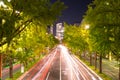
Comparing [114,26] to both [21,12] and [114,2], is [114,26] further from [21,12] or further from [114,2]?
[21,12]

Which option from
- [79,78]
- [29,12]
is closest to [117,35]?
[29,12]

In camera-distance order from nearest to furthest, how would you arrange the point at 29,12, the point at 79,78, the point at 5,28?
1. the point at 5,28
2. the point at 29,12
3. the point at 79,78

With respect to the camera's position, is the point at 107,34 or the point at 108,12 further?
the point at 107,34

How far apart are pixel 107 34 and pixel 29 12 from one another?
19.6 feet

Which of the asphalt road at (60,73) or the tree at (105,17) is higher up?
the tree at (105,17)

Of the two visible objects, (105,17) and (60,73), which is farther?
(60,73)

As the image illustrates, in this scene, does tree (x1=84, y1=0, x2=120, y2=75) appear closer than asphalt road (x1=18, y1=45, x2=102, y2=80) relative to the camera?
Yes

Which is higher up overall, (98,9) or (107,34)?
(98,9)

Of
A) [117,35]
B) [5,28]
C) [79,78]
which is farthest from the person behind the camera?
[79,78]

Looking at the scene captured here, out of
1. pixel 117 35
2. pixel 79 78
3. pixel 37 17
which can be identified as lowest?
pixel 79 78

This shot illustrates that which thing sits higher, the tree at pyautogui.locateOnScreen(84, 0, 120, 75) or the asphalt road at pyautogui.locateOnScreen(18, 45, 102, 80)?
the tree at pyautogui.locateOnScreen(84, 0, 120, 75)

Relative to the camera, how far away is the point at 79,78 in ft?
129

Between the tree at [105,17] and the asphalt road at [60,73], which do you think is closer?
the tree at [105,17]

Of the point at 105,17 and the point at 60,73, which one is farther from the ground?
the point at 105,17
